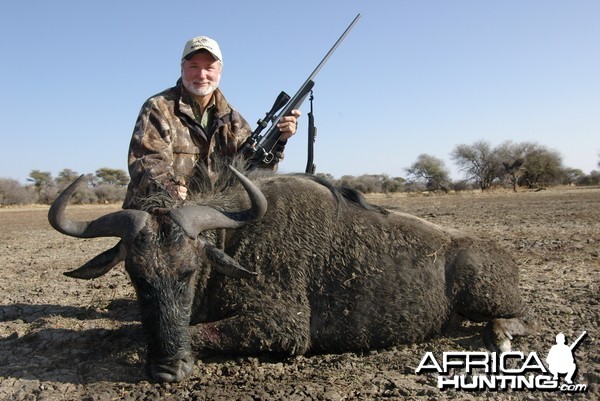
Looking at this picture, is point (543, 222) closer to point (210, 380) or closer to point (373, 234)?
Answer: point (373, 234)

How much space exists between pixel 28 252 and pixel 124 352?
29.3 feet

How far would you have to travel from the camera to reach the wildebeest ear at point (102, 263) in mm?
4508

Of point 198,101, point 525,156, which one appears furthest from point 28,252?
point 525,156

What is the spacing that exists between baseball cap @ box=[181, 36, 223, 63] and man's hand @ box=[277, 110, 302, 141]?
44.9 inches

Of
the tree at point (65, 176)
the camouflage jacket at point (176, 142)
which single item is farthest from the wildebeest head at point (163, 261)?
the tree at point (65, 176)

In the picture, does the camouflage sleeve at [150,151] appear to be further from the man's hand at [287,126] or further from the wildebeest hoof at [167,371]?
the wildebeest hoof at [167,371]

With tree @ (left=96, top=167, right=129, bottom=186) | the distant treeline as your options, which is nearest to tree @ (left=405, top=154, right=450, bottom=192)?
the distant treeline

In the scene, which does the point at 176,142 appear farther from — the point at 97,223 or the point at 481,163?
the point at 481,163

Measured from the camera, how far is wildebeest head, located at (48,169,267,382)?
409cm

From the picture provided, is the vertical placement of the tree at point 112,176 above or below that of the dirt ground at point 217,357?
above

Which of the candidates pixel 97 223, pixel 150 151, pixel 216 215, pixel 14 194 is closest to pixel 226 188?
pixel 216 215

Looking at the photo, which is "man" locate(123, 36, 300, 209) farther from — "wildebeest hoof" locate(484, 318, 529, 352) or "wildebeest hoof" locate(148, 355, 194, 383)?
"wildebeest hoof" locate(484, 318, 529, 352)

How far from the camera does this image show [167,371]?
163 inches

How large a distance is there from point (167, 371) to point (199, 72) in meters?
3.68
